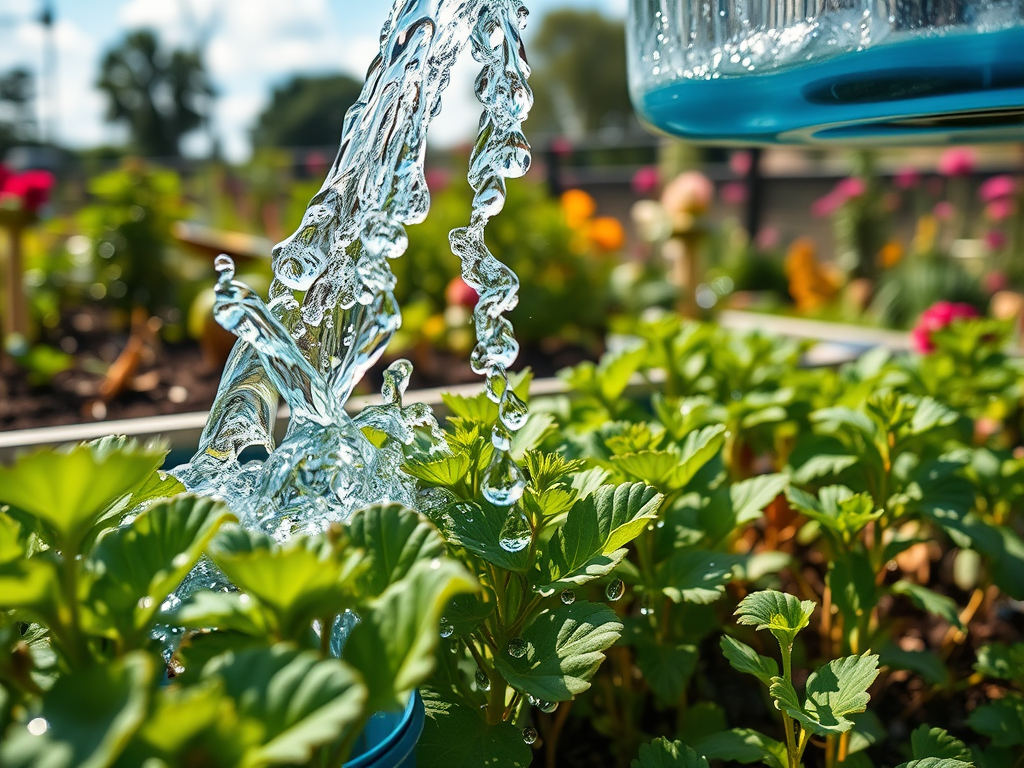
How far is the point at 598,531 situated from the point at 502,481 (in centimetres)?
14

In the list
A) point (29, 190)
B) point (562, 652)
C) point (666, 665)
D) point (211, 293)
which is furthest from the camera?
point (211, 293)

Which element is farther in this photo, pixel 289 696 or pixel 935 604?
pixel 935 604

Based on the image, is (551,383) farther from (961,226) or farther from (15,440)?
(961,226)

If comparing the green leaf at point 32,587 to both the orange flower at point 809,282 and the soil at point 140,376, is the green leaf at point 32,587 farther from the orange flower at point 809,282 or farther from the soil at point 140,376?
the orange flower at point 809,282

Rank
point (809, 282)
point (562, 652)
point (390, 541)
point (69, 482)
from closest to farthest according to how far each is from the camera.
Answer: point (69, 482), point (390, 541), point (562, 652), point (809, 282)

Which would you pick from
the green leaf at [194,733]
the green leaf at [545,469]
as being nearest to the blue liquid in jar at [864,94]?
the green leaf at [545,469]

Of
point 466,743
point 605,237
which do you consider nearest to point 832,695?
point 466,743

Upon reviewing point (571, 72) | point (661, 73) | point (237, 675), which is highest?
point (661, 73)

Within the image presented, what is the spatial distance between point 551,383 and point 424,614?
6.99ft

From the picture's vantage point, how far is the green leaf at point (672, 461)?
4.36 feet

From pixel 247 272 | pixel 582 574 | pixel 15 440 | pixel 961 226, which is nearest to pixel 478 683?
pixel 582 574

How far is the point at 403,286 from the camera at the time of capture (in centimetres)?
415

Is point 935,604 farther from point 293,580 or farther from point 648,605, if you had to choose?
point 293,580

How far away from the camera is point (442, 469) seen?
3.91ft
